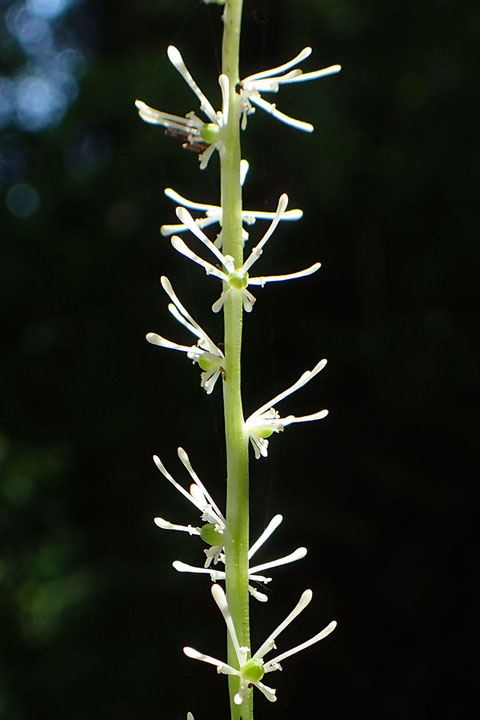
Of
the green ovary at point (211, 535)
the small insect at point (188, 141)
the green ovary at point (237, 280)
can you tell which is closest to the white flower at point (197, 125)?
the small insect at point (188, 141)

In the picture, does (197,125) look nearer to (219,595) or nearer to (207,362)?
(207,362)

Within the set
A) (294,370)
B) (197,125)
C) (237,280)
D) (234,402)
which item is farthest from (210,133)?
(294,370)

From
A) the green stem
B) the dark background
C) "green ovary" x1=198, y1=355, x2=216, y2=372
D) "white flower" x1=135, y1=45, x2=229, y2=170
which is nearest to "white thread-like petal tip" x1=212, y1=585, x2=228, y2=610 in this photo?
the green stem

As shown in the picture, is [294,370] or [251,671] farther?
[294,370]

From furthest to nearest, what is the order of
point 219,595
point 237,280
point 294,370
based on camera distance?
1. point 294,370
2. point 237,280
3. point 219,595

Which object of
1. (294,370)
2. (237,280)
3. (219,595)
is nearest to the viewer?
(219,595)

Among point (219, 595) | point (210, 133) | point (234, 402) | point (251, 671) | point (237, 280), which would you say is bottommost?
point (251, 671)

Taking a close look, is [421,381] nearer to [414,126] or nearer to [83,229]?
[414,126]
